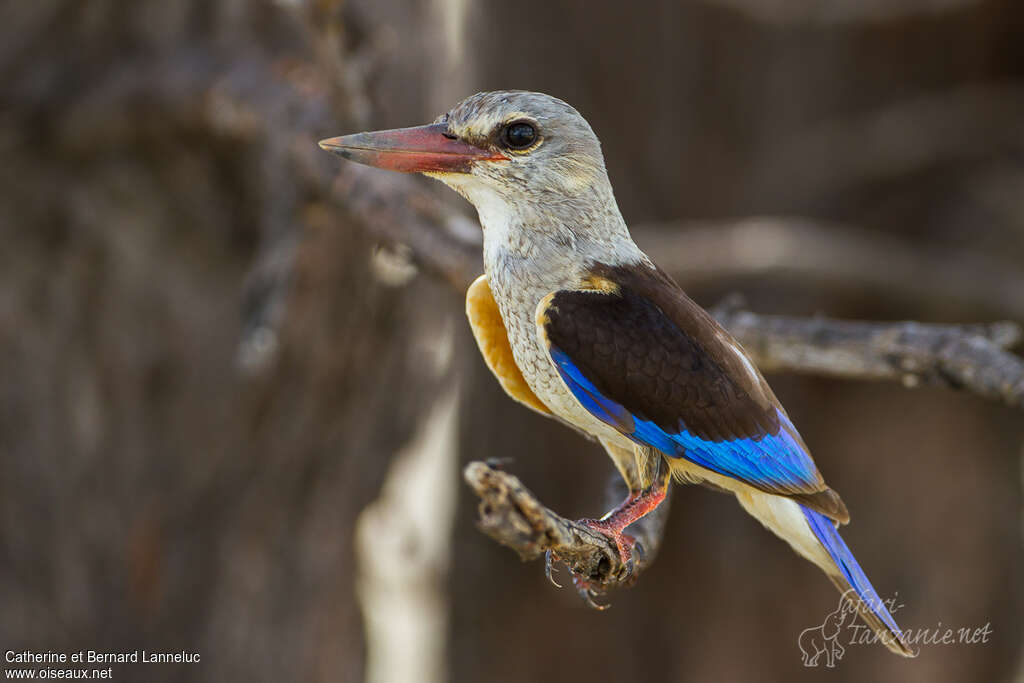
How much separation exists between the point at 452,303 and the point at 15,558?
67.4 inches

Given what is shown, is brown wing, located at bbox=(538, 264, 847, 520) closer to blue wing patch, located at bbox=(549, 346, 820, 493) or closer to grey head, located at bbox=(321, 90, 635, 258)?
blue wing patch, located at bbox=(549, 346, 820, 493)

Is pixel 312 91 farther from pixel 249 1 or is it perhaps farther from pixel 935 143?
pixel 935 143

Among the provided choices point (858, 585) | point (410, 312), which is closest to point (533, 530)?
point (858, 585)

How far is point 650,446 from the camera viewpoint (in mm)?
2084

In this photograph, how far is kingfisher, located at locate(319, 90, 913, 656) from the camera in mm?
1980

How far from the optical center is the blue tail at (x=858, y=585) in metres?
2.09

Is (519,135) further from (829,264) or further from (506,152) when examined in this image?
(829,264)

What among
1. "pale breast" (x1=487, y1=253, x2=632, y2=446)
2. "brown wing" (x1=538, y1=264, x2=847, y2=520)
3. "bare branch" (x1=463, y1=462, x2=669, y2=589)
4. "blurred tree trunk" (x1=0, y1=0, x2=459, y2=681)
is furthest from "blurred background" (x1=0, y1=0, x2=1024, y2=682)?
"bare branch" (x1=463, y1=462, x2=669, y2=589)

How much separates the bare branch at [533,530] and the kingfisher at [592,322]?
8 centimetres

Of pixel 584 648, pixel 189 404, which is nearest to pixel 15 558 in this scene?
pixel 189 404

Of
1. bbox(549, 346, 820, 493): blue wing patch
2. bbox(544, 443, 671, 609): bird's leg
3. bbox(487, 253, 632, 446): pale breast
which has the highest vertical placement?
bbox(487, 253, 632, 446): pale breast

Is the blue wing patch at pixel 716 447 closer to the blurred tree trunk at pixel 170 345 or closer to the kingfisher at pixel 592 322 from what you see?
the kingfisher at pixel 592 322

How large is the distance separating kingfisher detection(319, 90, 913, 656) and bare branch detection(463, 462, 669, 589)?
8cm

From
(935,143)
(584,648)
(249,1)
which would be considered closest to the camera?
(249,1)
